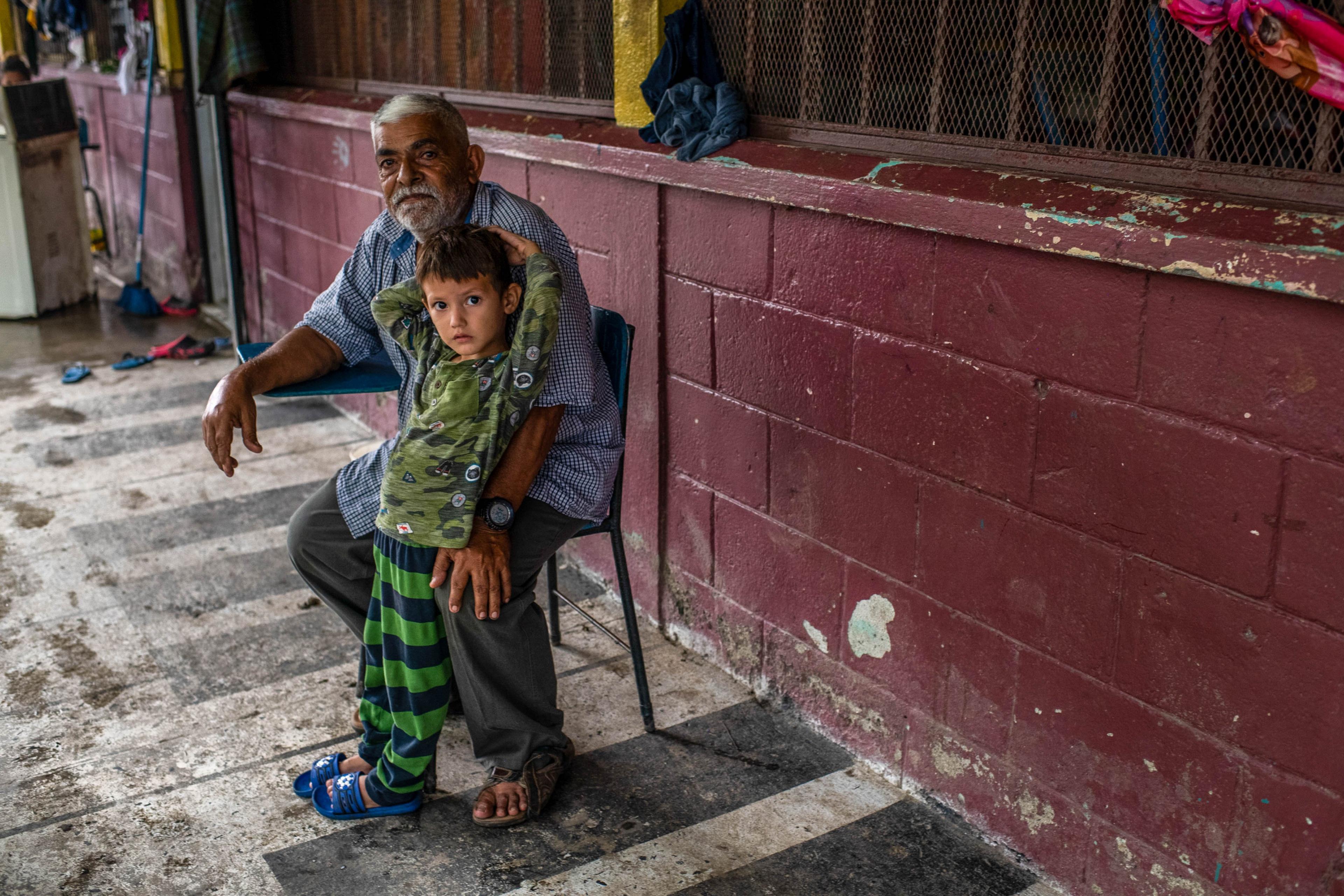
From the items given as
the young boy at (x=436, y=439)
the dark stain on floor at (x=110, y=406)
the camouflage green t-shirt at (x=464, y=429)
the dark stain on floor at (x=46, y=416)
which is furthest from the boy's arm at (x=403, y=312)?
the dark stain on floor at (x=46, y=416)

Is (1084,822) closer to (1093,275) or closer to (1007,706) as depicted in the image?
(1007,706)

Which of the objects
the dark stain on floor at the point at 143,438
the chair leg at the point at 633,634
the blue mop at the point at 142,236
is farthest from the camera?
the blue mop at the point at 142,236

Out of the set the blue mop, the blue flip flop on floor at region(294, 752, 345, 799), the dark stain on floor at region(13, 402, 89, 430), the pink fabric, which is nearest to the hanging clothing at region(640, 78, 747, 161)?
the pink fabric

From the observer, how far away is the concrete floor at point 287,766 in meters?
2.37

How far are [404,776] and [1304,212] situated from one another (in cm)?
193

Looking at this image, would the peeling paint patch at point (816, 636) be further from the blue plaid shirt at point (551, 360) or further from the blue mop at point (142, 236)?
the blue mop at point (142, 236)

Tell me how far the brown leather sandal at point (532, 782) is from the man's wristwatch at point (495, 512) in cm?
54

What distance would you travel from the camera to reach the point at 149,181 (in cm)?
763

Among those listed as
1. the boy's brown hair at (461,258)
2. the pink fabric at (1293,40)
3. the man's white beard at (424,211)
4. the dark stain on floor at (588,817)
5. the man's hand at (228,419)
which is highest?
the pink fabric at (1293,40)

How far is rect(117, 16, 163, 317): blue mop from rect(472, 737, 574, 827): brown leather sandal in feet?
17.7

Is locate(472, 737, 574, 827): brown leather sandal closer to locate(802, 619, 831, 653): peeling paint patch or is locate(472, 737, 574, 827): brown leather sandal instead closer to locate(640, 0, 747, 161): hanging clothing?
locate(802, 619, 831, 653): peeling paint patch

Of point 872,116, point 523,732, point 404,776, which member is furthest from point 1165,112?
point 404,776

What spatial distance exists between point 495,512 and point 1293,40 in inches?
61.3

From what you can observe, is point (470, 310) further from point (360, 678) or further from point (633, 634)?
point (360, 678)
